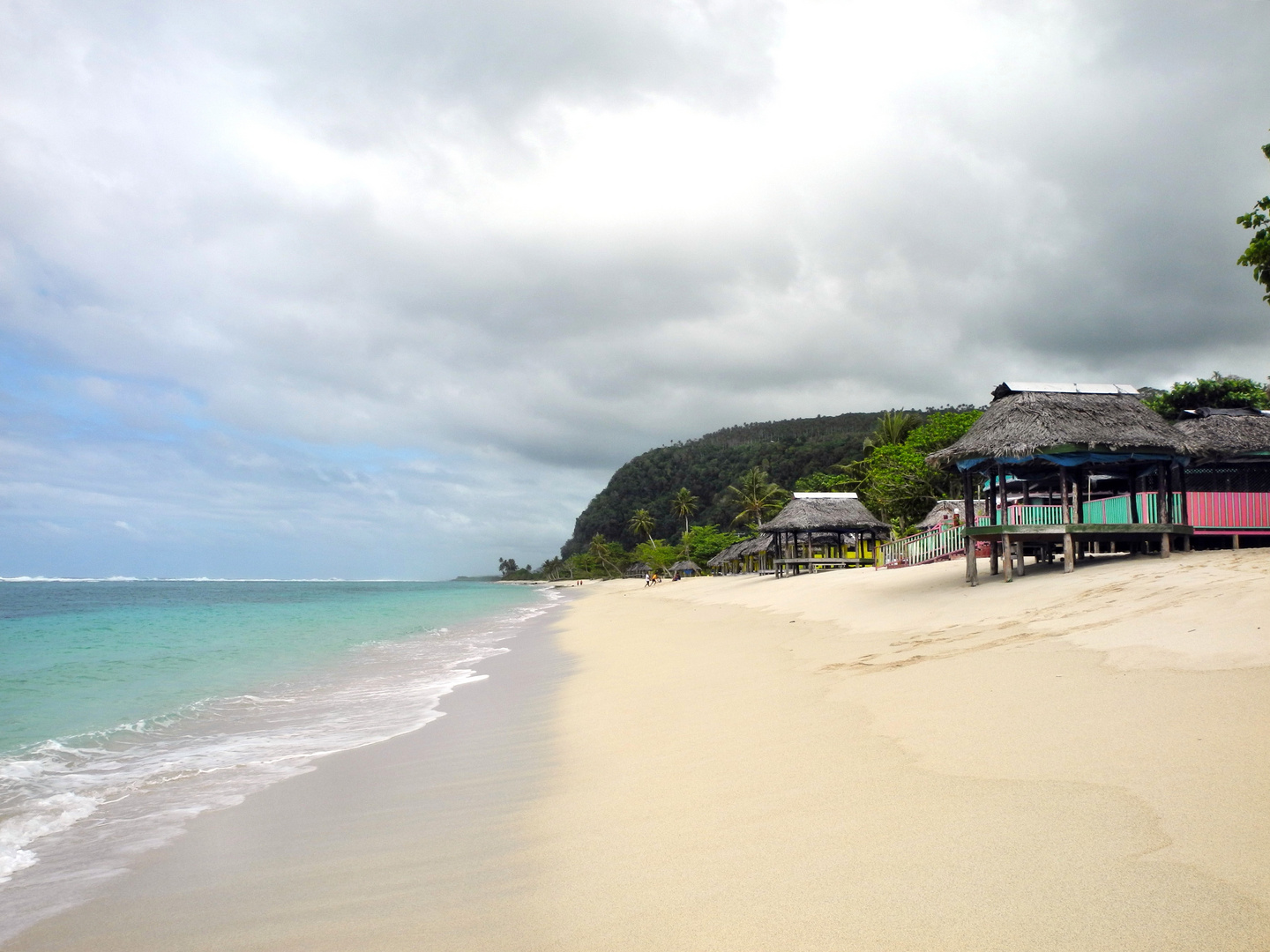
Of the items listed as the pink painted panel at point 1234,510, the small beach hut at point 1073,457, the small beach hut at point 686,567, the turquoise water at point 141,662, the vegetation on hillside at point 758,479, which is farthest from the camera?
the small beach hut at point 686,567

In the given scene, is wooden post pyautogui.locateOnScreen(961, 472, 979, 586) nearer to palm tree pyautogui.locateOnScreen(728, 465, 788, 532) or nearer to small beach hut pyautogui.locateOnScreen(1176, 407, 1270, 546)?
small beach hut pyautogui.locateOnScreen(1176, 407, 1270, 546)

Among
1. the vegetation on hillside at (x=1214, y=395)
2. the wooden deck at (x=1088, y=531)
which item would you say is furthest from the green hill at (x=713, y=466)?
the wooden deck at (x=1088, y=531)

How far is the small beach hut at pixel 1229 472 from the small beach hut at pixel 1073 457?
0.55 m

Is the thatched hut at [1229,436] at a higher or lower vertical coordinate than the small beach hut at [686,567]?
higher

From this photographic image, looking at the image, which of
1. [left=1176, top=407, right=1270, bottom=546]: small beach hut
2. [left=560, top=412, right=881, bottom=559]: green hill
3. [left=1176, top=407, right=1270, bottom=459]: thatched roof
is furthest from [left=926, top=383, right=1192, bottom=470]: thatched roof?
[left=560, top=412, right=881, bottom=559]: green hill

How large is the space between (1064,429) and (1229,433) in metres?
5.75

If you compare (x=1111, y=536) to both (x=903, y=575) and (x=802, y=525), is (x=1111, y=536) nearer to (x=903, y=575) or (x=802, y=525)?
(x=903, y=575)

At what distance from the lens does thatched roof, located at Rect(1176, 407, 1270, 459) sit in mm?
16219

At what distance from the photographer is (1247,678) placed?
4.44 m

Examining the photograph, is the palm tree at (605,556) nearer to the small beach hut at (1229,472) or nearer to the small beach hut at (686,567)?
the small beach hut at (686,567)

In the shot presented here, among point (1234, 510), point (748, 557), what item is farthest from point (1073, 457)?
point (748, 557)

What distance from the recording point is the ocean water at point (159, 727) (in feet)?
15.0

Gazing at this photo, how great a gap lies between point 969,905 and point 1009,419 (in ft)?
46.2

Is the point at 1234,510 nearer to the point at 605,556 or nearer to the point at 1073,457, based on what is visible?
the point at 1073,457
